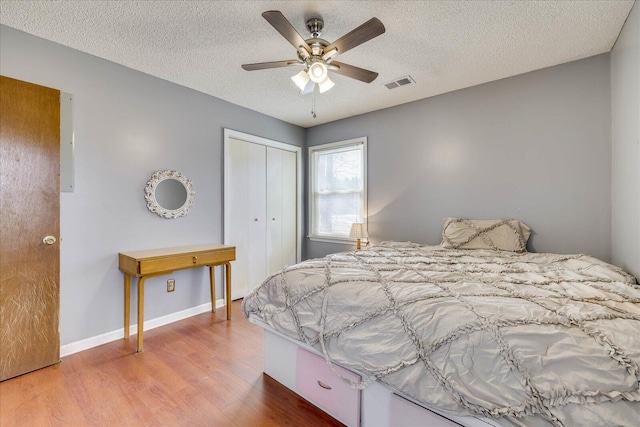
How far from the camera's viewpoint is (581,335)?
3.31 feet

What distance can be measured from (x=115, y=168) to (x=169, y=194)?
0.52m

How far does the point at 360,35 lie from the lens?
1753 mm

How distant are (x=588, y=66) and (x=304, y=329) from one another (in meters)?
3.25

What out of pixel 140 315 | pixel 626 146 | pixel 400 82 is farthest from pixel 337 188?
pixel 626 146

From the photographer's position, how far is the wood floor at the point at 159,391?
1.64m

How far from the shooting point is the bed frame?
1.24 metres

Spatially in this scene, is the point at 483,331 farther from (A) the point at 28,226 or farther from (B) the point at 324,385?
(A) the point at 28,226

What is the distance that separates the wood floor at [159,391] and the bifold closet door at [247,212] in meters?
1.32

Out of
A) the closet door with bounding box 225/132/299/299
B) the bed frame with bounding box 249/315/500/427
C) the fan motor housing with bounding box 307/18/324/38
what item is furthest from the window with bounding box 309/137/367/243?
the bed frame with bounding box 249/315/500/427

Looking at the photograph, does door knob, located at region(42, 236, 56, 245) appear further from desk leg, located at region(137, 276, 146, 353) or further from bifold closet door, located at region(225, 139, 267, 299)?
bifold closet door, located at region(225, 139, 267, 299)

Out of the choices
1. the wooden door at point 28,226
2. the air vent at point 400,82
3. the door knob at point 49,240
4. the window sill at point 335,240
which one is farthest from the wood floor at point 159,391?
the air vent at point 400,82

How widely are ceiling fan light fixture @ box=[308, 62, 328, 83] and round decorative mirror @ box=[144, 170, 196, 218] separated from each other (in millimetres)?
1849

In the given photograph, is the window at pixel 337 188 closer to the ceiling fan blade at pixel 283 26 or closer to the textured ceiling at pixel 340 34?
the textured ceiling at pixel 340 34

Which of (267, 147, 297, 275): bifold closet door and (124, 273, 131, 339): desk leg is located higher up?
(267, 147, 297, 275): bifold closet door
